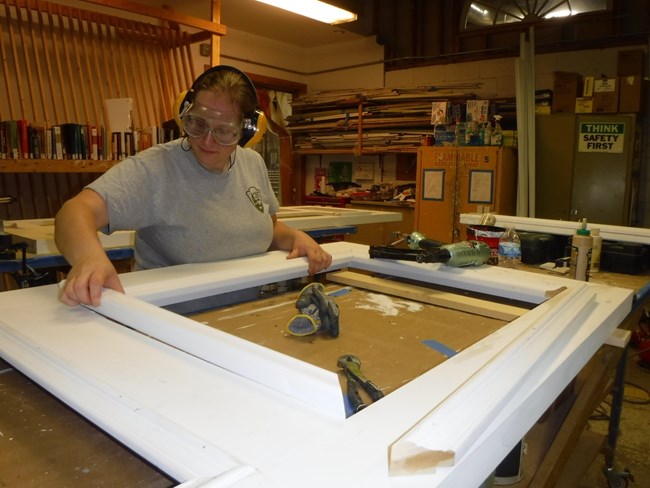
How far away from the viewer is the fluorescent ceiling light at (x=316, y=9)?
315cm

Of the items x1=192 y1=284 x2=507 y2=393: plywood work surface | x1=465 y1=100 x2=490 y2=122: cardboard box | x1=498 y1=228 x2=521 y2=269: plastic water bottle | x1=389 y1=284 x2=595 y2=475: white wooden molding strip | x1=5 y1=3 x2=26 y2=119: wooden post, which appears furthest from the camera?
x1=465 y1=100 x2=490 y2=122: cardboard box

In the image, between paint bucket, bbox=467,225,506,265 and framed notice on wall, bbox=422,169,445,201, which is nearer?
paint bucket, bbox=467,225,506,265

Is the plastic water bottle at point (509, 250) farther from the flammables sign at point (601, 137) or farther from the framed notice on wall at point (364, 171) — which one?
the framed notice on wall at point (364, 171)

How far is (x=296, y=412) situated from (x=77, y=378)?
1.21 feet

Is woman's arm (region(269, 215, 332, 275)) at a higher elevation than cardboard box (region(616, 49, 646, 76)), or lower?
lower

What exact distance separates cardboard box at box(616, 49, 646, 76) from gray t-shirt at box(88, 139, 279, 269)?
4.36 m

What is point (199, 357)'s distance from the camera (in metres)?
0.85

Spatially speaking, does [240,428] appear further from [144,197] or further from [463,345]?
[144,197]

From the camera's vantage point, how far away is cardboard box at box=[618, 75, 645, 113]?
439cm

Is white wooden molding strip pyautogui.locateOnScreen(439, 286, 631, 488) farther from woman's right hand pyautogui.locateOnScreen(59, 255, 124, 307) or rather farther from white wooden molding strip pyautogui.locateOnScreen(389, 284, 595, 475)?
woman's right hand pyautogui.locateOnScreen(59, 255, 124, 307)

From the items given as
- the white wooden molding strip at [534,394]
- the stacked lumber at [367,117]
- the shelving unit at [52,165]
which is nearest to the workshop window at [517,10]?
the stacked lumber at [367,117]

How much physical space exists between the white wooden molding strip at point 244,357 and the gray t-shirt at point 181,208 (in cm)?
54

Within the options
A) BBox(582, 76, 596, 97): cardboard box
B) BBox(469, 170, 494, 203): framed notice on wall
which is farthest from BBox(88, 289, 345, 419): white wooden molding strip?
BBox(582, 76, 596, 97): cardboard box

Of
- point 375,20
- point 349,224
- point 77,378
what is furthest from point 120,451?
point 375,20
